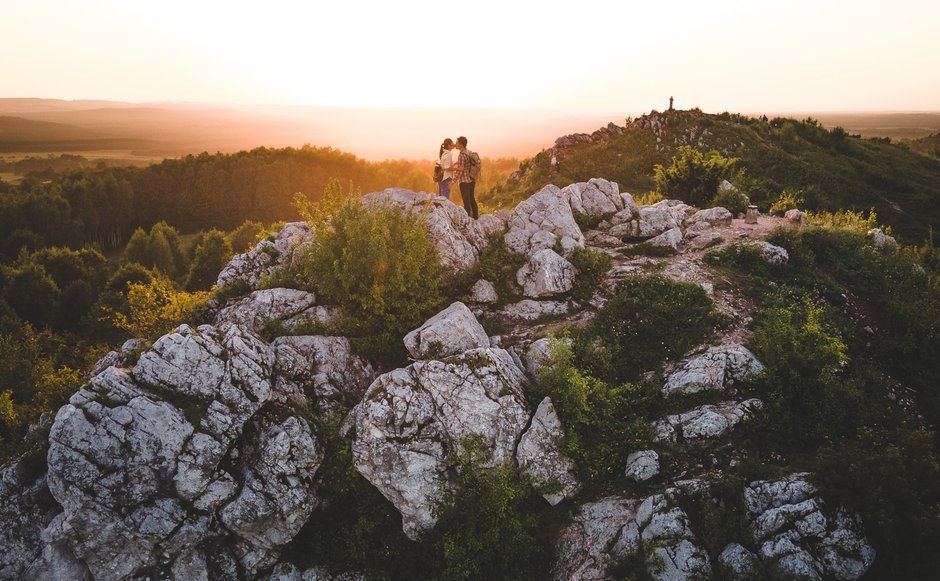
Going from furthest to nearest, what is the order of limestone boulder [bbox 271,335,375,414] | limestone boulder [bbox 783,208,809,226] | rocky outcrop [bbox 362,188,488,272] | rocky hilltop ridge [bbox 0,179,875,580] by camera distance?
limestone boulder [bbox 783,208,809,226]
rocky outcrop [bbox 362,188,488,272]
limestone boulder [bbox 271,335,375,414]
rocky hilltop ridge [bbox 0,179,875,580]

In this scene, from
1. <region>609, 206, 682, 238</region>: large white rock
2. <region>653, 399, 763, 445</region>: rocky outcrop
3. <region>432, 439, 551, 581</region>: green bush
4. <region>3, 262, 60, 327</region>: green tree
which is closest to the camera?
<region>432, 439, 551, 581</region>: green bush

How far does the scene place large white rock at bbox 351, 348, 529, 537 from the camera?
11531mm

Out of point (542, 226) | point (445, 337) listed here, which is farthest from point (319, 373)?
point (542, 226)

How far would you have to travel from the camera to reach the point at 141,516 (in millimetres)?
10406

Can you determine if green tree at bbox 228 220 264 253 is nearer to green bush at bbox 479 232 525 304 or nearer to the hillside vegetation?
the hillside vegetation

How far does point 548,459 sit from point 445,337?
14.6 ft

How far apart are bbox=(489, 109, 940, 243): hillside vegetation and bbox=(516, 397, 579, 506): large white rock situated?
973 inches

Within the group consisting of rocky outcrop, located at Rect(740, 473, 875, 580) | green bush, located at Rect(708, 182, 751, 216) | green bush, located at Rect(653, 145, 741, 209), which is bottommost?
rocky outcrop, located at Rect(740, 473, 875, 580)

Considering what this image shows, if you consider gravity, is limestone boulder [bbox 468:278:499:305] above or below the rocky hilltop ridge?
above

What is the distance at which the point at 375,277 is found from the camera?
49.5 ft

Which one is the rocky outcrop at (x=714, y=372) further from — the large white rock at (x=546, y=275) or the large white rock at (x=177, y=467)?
the large white rock at (x=177, y=467)

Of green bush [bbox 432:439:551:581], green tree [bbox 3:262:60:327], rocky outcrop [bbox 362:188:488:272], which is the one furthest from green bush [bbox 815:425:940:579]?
green tree [bbox 3:262:60:327]

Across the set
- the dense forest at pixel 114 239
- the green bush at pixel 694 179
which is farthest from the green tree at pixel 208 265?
the green bush at pixel 694 179

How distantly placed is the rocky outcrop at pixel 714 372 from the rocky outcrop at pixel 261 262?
1292 cm
